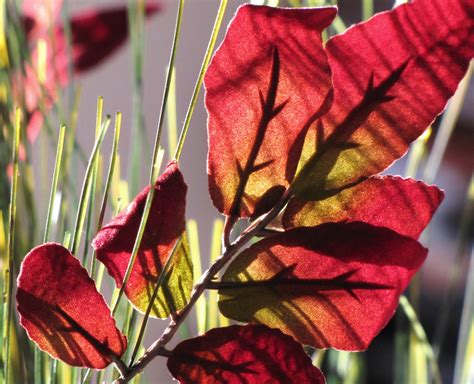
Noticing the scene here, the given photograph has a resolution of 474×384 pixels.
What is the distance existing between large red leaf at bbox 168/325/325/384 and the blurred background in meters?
0.61

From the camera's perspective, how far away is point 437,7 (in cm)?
13

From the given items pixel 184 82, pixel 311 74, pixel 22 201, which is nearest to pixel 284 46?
pixel 311 74

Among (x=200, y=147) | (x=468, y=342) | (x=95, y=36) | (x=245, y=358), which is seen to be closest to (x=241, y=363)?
(x=245, y=358)

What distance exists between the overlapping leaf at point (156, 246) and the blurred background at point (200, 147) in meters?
0.61

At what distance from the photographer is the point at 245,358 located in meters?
0.14

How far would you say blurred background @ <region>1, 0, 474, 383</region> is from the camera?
2.74ft

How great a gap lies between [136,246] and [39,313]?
2cm

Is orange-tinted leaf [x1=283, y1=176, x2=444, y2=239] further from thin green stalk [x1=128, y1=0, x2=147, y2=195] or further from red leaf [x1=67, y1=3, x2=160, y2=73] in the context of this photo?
red leaf [x1=67, y1=3, x2=160, y2=73]

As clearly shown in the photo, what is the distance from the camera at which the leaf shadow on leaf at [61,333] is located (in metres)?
0.14

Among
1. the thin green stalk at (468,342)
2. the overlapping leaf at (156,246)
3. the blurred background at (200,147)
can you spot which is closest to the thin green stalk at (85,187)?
the overlapping leaf at (156,246)

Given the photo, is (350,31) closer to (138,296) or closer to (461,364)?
(138,296)

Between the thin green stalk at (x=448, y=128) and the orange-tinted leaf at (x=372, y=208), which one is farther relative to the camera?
the thin green stalk at (x=448, y=128)

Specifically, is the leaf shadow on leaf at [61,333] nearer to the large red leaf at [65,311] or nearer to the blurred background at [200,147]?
the large red leaf at [65,311]

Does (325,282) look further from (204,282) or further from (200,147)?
(200,147)
